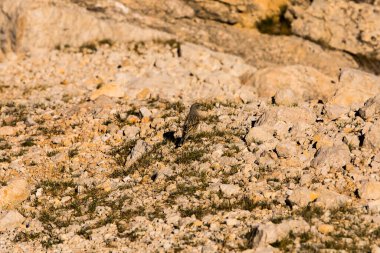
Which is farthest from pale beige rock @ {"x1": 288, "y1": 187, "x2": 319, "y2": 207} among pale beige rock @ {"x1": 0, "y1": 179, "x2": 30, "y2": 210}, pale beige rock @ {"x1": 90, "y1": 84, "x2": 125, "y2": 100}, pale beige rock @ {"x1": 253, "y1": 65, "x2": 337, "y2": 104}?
pale beige rock @ {"x1": 90, "y1": 84, "x2": 125, "y2": 100}

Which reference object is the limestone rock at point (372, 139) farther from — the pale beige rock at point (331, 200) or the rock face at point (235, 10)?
the rock face at point (235, 10)

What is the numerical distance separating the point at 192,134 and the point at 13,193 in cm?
401

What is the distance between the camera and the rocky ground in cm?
1217

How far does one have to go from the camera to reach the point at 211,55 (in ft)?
66.4

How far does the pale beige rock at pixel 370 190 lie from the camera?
12461 millimetres

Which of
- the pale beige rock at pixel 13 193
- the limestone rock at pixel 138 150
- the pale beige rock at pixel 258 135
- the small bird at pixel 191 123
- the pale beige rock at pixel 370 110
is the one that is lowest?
the pale beige rock at pixel 13 193

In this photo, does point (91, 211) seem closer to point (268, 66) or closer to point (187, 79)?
point (187, 79)

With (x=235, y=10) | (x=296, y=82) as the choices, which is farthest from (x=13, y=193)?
(x=235, y=10)

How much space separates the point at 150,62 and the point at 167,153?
5.85 metres

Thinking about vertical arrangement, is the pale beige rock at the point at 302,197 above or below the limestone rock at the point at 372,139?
below

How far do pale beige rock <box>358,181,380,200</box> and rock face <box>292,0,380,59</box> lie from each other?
977cm

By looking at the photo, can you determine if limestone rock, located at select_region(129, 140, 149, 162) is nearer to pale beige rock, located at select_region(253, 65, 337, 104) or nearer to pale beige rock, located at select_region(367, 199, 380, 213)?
pale beige rock, located at select_region(253, 65, 337, 104)

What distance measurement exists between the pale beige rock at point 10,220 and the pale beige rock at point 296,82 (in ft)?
25.3

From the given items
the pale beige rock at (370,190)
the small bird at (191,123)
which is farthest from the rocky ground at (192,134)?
the small bird at (191,123)
